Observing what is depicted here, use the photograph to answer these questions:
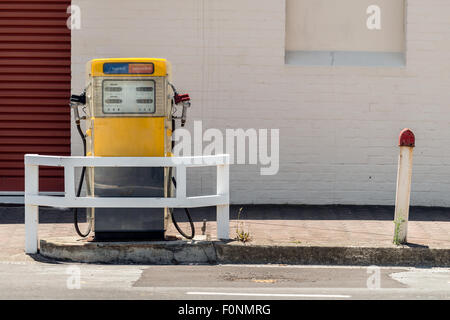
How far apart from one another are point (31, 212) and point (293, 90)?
196 inches

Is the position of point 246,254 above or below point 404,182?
below

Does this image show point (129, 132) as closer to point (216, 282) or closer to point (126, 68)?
point (126, 68)

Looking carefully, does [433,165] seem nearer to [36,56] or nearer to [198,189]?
[198,189]

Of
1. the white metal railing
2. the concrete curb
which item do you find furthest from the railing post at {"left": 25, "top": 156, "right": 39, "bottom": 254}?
the concrete curb

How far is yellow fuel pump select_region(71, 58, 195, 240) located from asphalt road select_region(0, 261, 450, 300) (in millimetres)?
620

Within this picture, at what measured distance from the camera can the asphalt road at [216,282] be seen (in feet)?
22.8

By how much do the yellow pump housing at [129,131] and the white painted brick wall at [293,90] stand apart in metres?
3.50

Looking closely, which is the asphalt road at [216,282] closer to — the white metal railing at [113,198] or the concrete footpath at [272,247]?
the concrete footpath at [272,247]

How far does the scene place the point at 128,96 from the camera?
8844 millimetres

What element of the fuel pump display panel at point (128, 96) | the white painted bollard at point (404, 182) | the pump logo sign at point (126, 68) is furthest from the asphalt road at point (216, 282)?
the pump logo sign at point (126, 68)

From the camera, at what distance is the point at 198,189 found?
41.4 ft

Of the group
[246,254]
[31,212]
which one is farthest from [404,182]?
[31,212]
